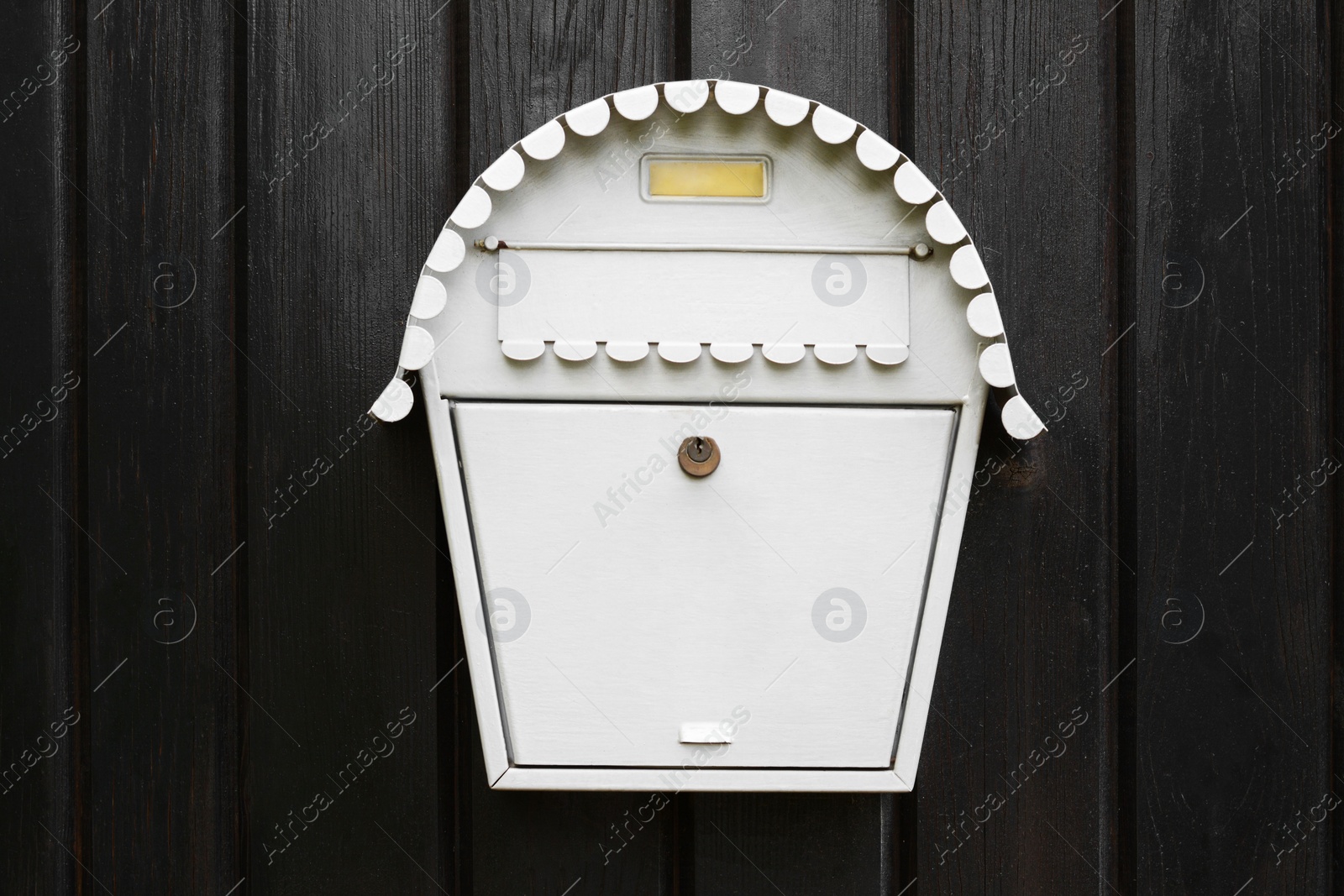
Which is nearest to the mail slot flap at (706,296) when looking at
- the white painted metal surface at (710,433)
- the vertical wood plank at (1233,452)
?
the white painted metal surface at (710,433)

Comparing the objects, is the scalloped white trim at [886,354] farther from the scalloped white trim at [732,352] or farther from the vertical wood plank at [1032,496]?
the vertical wood plank at [1032,496]

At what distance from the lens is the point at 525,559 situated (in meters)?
0.57

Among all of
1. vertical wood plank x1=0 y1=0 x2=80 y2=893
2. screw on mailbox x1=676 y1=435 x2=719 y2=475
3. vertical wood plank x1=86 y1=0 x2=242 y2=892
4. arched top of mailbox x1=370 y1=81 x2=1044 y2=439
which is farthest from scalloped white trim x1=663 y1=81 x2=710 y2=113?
vertical wood plank x1=0 y1=0 x2=80 y2=893

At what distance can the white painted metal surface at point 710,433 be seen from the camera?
57 centimetres

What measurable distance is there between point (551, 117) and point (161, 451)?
410 millimetres

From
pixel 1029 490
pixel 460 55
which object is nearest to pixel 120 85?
pixel 460 55

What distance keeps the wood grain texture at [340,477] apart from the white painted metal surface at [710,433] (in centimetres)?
16

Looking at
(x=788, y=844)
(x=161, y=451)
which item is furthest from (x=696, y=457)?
(x=161, y=451)

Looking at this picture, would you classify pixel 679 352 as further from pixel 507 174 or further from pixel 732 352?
pixel 507 174

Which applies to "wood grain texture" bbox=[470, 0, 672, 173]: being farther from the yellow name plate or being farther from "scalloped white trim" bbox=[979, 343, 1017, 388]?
"scalloped white trim" bbox=[979, 343, 1017, 388]

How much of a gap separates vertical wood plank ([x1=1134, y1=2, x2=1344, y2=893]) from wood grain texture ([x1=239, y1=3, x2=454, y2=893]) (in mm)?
579

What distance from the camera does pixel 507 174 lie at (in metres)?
0.56

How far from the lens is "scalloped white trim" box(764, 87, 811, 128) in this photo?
1.85 ft

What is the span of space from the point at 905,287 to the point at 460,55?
1.36ft
